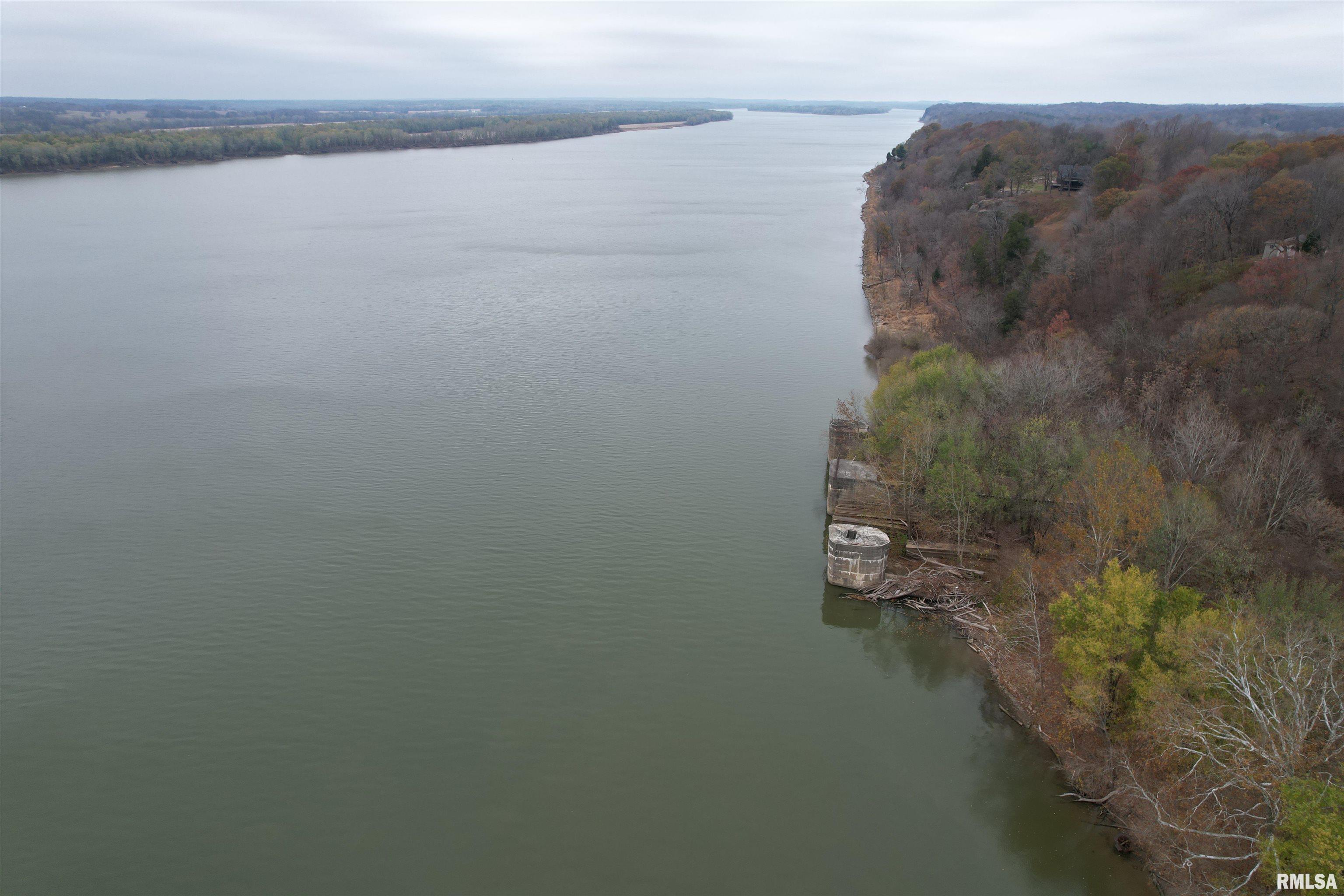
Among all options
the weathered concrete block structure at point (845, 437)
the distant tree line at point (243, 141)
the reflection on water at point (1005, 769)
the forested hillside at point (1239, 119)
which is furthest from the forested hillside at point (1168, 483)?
the distant tree line at point (243, 141)

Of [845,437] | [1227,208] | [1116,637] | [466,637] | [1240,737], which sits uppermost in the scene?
[1227,208]

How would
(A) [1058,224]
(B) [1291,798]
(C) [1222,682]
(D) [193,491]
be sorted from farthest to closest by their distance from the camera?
(A) [1058,224]
(D) [193,491]
(C) [1222,682]
(B) [1291,798]

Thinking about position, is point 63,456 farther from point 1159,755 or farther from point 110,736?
point 1159,755

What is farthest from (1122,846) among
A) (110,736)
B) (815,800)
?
(110,736)

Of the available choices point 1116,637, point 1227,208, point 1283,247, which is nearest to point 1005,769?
point 1116,637

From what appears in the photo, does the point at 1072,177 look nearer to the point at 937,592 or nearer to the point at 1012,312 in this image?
the point at 1012,312

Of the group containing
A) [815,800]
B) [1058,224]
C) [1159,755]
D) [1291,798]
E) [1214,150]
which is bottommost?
[815,800]

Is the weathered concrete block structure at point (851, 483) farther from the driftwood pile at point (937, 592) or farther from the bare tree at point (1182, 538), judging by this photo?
the bare tree at point (1182, 538)
